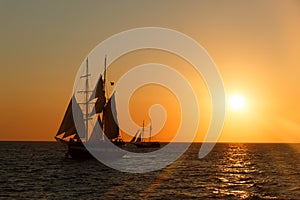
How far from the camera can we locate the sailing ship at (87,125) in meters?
105

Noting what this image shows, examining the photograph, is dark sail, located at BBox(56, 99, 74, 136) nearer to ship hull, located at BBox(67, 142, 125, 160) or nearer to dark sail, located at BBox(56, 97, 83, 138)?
dark sail, located at BBox(56, 97, 83, 138)

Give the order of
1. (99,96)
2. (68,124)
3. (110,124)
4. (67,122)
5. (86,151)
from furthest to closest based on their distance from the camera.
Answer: (99,96), (110,124), (86,151), (68,124), (67,122)

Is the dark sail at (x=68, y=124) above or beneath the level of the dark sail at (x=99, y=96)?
beneath

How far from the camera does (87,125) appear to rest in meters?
116

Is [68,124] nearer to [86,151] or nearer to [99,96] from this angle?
[86,151]

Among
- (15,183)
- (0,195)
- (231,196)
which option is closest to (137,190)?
(231,196)

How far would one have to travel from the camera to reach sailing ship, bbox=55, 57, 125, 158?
343ft

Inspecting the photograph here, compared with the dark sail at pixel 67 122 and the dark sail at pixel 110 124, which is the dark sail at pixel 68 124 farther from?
the dark sail at pixel 110 124

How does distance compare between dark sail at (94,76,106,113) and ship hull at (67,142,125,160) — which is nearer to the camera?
ship hull at (67,142,125,160)

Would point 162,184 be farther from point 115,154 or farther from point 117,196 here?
point 115,154

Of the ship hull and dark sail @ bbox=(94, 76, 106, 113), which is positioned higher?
dark sail @ bbox=(94, 76, 106, 113)

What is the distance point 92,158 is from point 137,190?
2425 inches

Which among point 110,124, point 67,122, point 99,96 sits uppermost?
point 99,96

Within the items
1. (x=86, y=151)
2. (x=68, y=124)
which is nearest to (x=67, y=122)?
(x=68, y=124)
